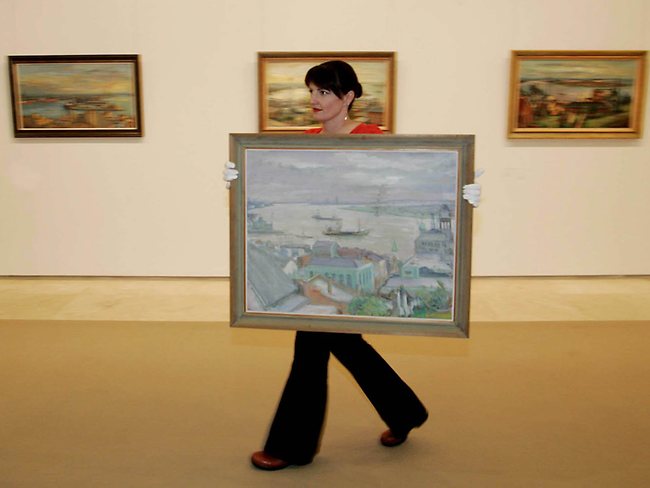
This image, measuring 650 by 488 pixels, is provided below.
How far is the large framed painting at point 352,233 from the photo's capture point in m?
2.89

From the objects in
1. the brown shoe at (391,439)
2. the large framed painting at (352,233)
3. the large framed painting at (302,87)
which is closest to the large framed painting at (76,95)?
the large framed painting at (302,87)

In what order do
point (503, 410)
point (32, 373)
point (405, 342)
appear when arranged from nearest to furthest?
point (503, 410) → point (32, 373) → point (405, 342)

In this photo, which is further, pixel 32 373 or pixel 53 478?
pixel 32 373

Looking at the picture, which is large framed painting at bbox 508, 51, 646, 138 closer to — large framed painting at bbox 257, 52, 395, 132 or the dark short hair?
large framed painting at bbox 257, 52, 395, 132

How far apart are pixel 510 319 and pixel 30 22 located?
6471 mm

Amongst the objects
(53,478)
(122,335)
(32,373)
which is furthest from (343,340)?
(122,335)

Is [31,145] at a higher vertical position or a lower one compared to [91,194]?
higher

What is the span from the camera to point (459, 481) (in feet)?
10.0

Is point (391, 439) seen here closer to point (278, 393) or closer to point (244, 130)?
point (278, 393)

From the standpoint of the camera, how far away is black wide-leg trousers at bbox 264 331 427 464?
10.2 ft

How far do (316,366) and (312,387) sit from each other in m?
0.11

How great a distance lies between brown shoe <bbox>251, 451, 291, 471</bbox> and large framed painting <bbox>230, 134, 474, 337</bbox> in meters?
0.71

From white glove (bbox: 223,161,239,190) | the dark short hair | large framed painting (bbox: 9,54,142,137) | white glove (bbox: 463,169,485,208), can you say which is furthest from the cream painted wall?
white glove (bbox: 463,169,485,208)

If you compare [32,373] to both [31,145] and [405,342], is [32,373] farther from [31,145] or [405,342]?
[31,145]
